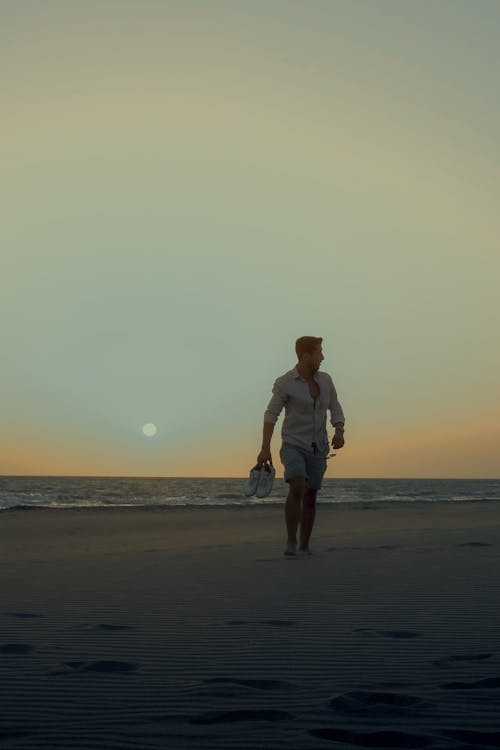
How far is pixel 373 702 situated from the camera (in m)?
3.14

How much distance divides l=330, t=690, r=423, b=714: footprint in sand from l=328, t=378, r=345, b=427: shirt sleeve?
18.2 ft

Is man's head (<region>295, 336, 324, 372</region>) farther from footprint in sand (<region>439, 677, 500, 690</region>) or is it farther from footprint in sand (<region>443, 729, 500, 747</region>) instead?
footprint in sand (<region>443, 729, 500, 747</region>)

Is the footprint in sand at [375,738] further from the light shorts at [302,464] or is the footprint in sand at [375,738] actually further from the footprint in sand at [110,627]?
the light shorts at [302,464]

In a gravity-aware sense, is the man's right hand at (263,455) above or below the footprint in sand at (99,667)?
above

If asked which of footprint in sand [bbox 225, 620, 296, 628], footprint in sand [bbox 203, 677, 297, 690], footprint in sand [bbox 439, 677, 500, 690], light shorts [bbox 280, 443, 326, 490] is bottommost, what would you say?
footprint in sand [bbox 203, 677, 297, 690]

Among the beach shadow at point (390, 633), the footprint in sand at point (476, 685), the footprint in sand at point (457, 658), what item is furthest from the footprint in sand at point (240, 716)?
the beach shadow at point (390, 633)

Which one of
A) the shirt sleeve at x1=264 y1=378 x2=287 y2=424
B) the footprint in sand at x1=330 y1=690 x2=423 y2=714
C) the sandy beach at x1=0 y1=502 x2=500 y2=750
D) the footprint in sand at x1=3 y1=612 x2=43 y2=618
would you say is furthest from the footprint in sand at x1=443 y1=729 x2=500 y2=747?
the shirt sleeve at x1=264 y1=378 x2=287 y2=424

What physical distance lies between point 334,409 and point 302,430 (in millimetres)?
481

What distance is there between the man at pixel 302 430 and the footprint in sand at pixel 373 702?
201 inches

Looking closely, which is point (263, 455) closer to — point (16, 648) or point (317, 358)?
point (317, 358)

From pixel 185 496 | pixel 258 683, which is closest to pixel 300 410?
pixel 258 683

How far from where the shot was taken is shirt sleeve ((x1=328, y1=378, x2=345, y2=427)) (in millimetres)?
8750

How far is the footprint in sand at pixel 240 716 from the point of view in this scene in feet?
9.59

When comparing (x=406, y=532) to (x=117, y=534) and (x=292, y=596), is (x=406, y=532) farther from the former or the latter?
(x=292, y=596)
